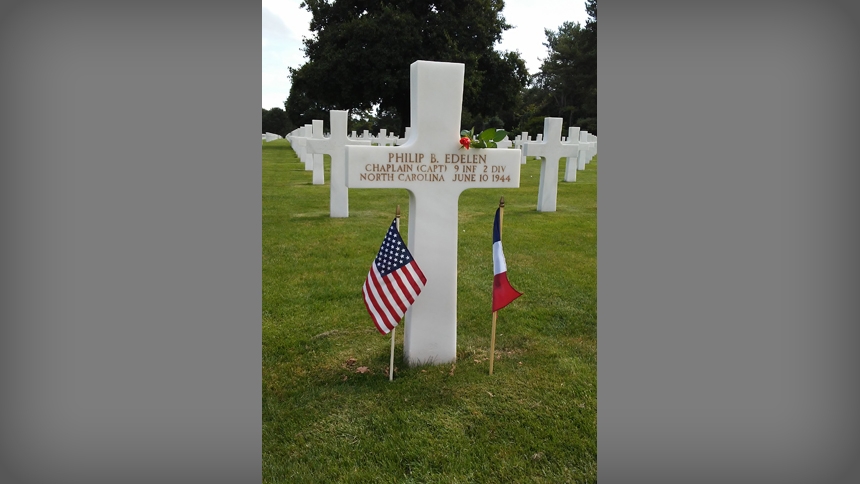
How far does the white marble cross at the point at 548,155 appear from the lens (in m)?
11.4

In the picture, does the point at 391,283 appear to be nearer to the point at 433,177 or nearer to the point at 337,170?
the point at 433,177

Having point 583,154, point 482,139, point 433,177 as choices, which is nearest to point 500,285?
point 433,177

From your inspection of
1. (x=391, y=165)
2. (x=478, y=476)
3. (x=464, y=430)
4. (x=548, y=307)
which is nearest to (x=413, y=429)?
(x=464, y=430)

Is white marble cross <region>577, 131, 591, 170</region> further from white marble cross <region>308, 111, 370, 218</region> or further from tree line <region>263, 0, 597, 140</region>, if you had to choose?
white marble cross <region>308, 111, 370, 218</region>

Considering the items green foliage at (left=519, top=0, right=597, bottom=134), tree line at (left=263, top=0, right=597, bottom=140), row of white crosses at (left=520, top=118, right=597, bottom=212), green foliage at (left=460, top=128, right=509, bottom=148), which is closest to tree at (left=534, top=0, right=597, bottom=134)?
green foliage at (left=519, top=0, right=597, bottom=134)

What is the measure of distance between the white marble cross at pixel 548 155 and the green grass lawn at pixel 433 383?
3758mm

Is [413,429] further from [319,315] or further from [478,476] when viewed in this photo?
[319,315]

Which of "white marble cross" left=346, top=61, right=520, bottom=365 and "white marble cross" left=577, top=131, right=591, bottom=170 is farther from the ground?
"white marble cross" left=577, top=131, right=591, bottom=170

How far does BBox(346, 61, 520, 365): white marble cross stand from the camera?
3873 mm

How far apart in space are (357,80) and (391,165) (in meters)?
23.2

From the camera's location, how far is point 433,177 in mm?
3982

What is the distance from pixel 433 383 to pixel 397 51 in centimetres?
2281

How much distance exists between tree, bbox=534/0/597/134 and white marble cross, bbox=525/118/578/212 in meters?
27.7

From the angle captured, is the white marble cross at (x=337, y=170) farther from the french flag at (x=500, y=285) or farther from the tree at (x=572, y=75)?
the tree at (x=572, y=75)
